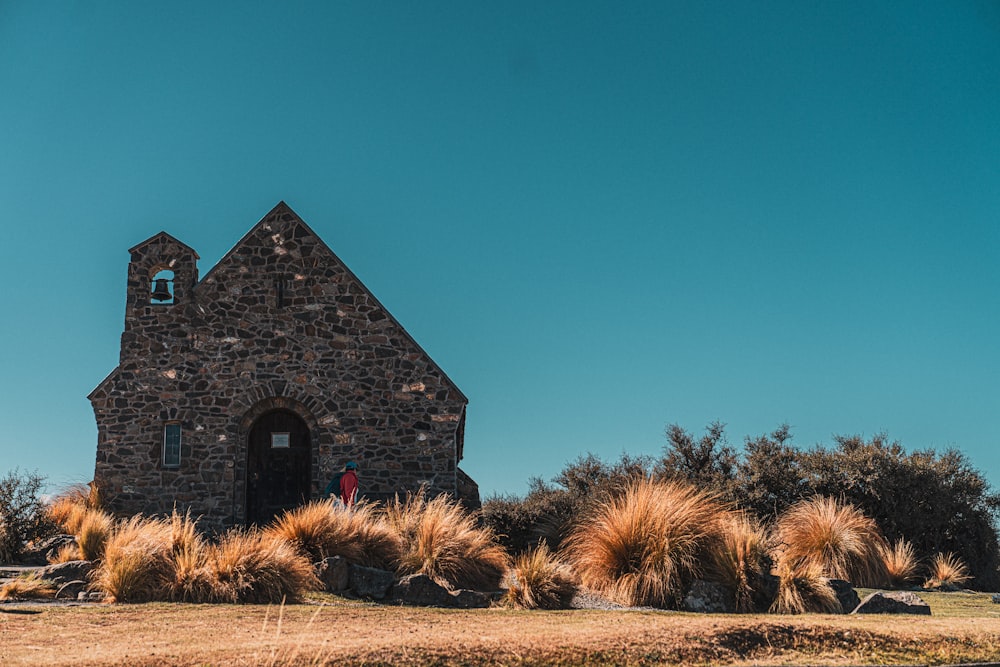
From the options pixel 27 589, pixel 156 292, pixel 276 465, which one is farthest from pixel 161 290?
pixel 27 589

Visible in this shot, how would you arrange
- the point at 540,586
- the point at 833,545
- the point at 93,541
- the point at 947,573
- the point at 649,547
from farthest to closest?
the point at 947,573, the point at 833,545, the point at 93,541, the point at 649,547, the point at 540,586

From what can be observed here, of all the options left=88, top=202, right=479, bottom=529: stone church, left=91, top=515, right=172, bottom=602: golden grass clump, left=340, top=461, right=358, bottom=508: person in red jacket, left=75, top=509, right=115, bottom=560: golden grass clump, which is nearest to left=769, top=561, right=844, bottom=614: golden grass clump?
left=91, top=515, right=172, bottom=602: golden grass clump

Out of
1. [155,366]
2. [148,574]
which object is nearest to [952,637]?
[148,574]

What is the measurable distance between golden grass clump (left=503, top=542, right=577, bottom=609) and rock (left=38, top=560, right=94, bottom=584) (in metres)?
6.11

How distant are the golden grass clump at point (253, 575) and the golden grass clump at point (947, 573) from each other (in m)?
12.4

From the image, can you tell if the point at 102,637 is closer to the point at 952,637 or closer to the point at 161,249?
the point at 952,637

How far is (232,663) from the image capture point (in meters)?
7.23

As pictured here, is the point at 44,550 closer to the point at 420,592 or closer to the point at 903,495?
the point at 420,592

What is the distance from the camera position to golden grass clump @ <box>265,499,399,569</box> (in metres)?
13.3

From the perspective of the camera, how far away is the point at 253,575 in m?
11.7

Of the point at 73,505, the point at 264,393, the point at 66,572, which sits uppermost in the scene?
the point at 264,393

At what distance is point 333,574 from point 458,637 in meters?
4.35

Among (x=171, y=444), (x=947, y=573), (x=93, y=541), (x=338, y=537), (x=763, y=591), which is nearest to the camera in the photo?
(x=763, y=591)

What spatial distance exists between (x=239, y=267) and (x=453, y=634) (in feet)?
46.6
